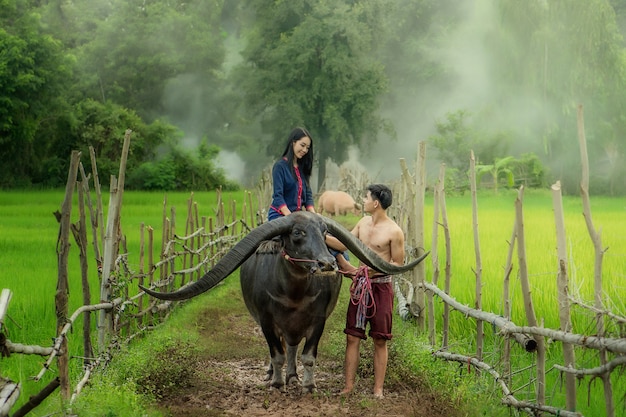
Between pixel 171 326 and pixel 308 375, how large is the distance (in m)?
1.89

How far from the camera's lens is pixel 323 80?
1101 inches

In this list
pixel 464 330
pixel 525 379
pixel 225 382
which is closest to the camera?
pixel 525 379

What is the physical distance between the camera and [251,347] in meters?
6.25

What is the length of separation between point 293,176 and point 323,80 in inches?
909

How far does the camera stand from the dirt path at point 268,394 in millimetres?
4336

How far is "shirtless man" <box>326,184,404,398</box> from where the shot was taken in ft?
15.3

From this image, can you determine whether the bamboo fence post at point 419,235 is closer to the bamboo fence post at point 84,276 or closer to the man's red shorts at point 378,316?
the man's red shorts at point 378,316

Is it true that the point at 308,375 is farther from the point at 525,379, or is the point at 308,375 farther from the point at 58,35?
the point at 58,35

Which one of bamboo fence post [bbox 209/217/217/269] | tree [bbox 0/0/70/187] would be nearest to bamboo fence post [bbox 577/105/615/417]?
bamboo fence post [bbox 209/217/217/269]

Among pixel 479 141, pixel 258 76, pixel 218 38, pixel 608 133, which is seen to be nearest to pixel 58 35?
pixel 218 38

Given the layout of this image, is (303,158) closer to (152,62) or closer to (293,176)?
(293,176)

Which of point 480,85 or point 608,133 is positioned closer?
point 608,133

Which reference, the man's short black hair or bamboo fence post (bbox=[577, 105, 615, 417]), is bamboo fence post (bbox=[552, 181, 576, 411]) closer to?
bamboo fence post (bbox=[577, 105, 615, 417])

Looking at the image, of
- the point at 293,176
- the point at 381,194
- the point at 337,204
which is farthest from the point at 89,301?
the point at 337,204
